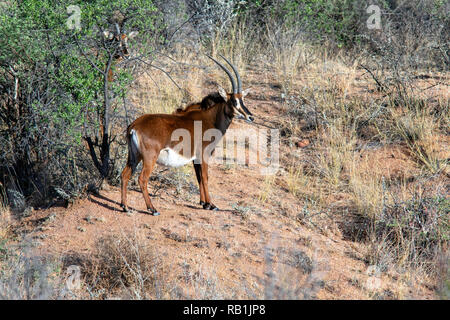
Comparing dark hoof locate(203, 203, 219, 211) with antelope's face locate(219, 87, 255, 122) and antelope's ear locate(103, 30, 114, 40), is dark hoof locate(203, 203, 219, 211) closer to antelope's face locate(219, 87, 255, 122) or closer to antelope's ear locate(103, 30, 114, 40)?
antelope's face locate(219, 87, 255, 122)

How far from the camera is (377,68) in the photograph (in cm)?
1179

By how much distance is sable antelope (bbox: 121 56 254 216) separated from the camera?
274 inches

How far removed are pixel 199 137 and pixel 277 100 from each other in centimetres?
449

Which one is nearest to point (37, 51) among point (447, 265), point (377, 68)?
point (447, 265)

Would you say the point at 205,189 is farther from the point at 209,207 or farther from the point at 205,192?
the point at 209,207

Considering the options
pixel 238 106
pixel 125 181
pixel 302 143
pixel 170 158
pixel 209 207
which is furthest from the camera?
pixel 302 143

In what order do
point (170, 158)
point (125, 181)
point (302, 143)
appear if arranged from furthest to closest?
point (302, 143) → point (170, 158) → point (125, 181)

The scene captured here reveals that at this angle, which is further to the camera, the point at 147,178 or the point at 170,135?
the point at 170,135

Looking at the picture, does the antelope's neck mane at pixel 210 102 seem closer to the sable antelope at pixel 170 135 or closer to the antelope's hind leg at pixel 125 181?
the sable antelope at pixel 170 135

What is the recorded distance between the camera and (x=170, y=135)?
23.5ft

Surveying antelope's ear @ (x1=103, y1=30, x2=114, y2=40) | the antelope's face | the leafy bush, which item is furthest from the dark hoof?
antelope's ear @ (x1=103, y1=30, x2=114, y2=40)

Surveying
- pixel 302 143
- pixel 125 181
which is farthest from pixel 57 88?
pixel 302 143
